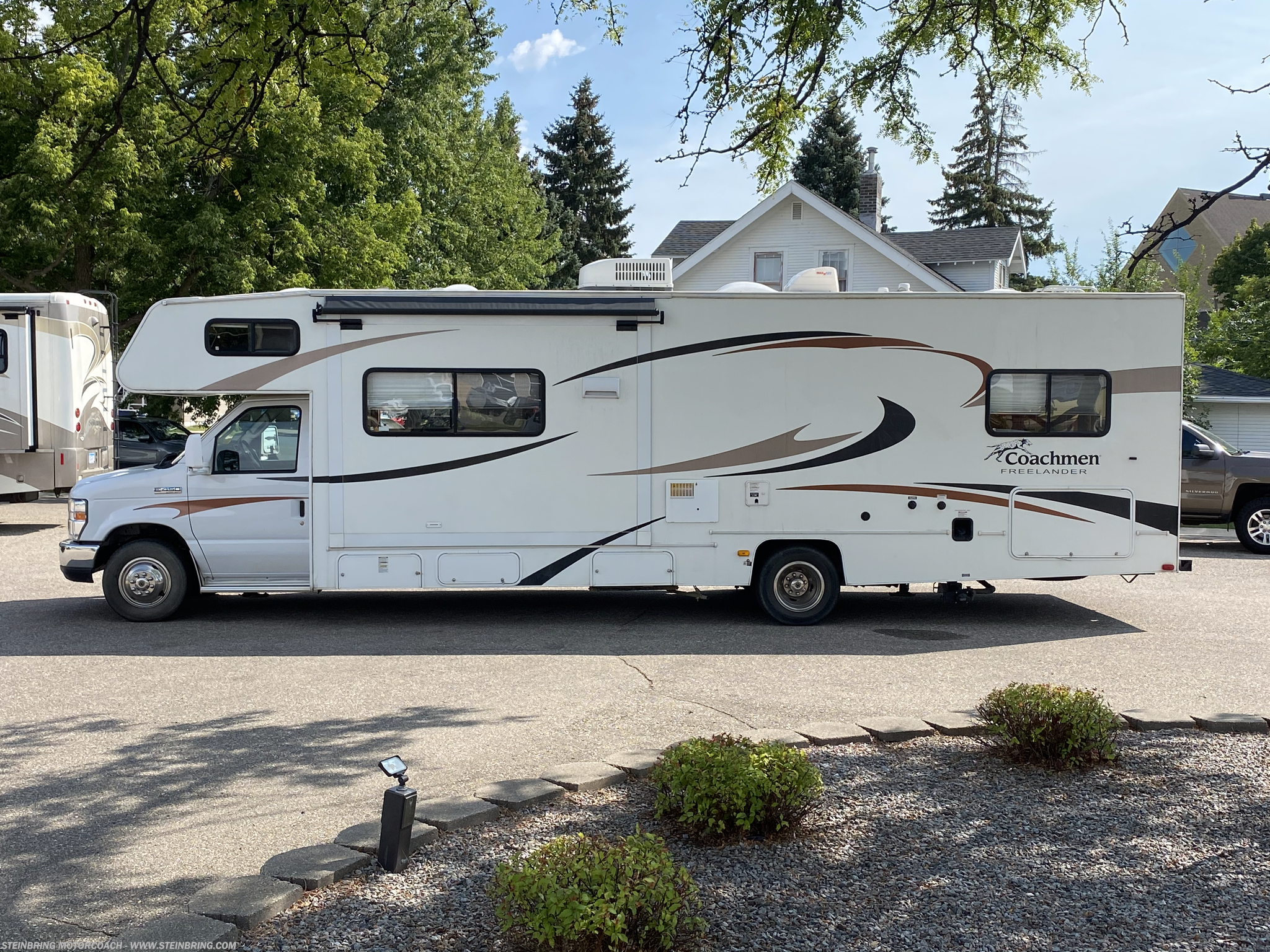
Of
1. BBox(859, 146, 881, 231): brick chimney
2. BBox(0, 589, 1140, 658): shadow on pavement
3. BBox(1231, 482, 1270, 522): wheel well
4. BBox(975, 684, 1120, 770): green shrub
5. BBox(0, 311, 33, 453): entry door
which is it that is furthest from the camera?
BBox(859, 146, 881, 231): brick chimney

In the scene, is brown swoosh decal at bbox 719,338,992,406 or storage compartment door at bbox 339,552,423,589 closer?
storage compartment door at bbox 339,552,423,589

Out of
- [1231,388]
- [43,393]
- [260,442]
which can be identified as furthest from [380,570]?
[1231,388]

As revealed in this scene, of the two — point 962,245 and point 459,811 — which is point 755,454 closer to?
point 459,811

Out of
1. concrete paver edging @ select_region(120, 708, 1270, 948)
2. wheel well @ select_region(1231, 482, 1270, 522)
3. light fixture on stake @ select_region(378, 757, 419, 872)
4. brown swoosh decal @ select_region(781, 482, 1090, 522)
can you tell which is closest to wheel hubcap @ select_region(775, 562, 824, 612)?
brown swoosh decal @ select_region(781, 482, 1090, 522)

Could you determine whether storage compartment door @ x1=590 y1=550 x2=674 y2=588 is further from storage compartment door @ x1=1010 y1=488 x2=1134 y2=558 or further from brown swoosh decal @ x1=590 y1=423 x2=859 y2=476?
storage compartment door @ x1=1010 y1=488 x2=1134 y2=558

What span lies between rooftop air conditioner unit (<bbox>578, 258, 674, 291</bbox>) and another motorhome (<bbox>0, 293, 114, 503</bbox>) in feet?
33.1

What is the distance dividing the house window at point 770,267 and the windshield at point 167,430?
15352 millimetres

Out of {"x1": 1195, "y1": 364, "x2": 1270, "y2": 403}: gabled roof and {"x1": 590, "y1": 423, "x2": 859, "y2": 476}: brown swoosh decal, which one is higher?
{"x1": 1195, "y1": 364, "x2": 1270, "y2": 403}: gabled roof

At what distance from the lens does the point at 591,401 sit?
31.7 feet

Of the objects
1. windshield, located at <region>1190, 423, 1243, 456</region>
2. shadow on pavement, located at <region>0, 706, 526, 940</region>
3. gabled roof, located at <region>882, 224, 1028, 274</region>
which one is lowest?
shadow on pavement, located at <region>0, 706, 526, 940</region>

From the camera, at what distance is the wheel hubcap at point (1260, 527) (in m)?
15.3

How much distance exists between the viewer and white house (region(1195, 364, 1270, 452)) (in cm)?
2530

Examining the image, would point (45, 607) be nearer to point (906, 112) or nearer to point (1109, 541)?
point (906, 112)

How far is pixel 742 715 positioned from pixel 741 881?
9.06 ft
